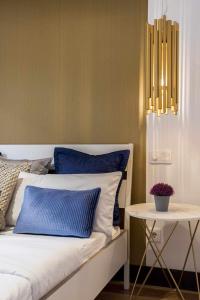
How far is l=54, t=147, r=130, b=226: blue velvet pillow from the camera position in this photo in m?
2.82

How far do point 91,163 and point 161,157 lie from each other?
539 millimetres

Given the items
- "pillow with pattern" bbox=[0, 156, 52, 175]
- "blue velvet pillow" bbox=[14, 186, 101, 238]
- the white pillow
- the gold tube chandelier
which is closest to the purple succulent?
the white pillow

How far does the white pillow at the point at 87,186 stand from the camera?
8.21 feet

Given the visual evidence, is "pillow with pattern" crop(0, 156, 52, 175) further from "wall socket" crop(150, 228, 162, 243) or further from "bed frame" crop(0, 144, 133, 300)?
"wall socket" crop(150, 228, 162, 243)

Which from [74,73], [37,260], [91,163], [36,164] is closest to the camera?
[37,260]

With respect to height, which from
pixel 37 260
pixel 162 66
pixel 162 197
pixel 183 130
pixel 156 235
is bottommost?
pixel 156 235

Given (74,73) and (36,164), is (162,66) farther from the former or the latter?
(36,164)

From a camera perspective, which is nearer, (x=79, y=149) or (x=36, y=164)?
(x=36, y=164)

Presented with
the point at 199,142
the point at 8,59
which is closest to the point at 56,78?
the point at 8,59

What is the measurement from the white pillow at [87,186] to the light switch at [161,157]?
1.34 feet

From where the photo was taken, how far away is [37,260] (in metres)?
1.79

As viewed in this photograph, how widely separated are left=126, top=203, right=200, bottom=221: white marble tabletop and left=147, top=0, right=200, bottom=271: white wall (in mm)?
211

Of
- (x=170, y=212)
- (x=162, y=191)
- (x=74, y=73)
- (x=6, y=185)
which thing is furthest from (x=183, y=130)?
(x=6, y=185)

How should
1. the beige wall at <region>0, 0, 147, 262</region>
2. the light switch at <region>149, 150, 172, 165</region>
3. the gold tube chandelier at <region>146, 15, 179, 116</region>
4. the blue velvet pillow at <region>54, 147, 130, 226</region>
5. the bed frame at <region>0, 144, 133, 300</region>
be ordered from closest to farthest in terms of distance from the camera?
1. the bed frame at <region>0, 144, 133, 300</region>
2. the gold tube chandelier at <region>146, 15, 179, 116</region>
3. the blue velvet pillow at <region>54, 147, 130, 226</region>
4. the light switch at <region>149, 150, 172, 165</region>
5. the beige wall at <region>0, 0, 147, 262</region>
